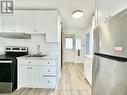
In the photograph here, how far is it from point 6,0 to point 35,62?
5.77 ft

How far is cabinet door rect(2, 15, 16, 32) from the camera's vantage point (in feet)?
15.5

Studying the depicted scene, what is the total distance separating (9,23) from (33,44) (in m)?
0.95

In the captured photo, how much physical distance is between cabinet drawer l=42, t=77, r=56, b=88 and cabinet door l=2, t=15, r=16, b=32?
1739 mm

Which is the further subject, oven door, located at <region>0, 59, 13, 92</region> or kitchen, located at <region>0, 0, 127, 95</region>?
kitchen, located at <region>0, 0, 127, 95</region>

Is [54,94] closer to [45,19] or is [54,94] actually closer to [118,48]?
[45,19]

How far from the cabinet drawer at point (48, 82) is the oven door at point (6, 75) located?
2.76ft

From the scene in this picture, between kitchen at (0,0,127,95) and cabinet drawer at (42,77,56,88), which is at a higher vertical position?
kitchen at (0,0,127,95)

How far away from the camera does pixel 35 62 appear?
14.0 ft

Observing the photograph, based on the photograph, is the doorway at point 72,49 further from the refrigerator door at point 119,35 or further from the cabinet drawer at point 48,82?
the refrigerator door at point 119,35

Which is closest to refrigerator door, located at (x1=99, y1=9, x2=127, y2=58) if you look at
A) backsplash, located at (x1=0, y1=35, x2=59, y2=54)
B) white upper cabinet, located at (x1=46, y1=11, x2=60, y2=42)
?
white upper cabinet, located at (x1=46, y1=11, x2=60, y2=42)

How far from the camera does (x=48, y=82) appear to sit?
14.1 ft

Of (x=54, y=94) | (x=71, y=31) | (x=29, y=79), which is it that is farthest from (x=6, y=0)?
(x=71, y=31)

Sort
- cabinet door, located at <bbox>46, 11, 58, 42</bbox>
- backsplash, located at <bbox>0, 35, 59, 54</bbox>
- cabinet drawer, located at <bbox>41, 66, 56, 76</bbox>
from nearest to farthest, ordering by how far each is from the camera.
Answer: cabinet drawer, located at <bbox>41, 66, 56, 76</bbox> < cabinet door, located at <bbox>46, 11, 58, 42</bbox> < backsplash, located at <bbox>0, 35, 59, 54</bbox>

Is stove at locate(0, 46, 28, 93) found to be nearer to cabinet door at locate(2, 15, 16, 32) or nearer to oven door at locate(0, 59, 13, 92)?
oven door at locate(0, 59, 13, 92)
